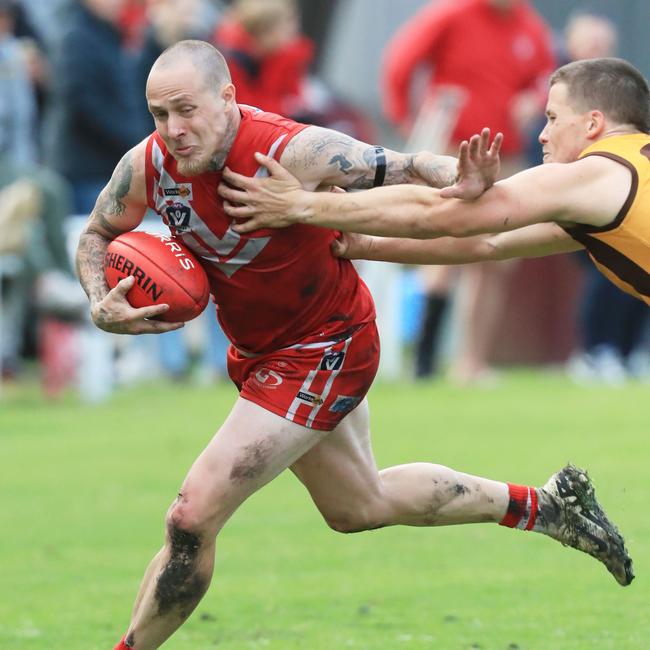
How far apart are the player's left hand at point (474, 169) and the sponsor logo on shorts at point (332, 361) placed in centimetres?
78

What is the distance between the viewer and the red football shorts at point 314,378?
5527 mm

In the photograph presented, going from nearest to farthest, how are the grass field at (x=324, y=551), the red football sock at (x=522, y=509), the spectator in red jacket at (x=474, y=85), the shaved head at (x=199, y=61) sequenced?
1. the shaved head at (x=199, y=61)
2. the red football sock at (x=522, y=509)
3. the grass field at (x=324, y=551)
4. the spectator in red jacket at (x=474, y=85)

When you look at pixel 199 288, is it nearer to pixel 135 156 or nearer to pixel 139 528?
pixel 135 156

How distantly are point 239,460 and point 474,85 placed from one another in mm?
9129

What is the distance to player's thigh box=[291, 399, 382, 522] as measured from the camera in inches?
229

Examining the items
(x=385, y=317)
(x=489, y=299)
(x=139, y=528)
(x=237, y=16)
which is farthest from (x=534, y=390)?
(x=139, y=528)

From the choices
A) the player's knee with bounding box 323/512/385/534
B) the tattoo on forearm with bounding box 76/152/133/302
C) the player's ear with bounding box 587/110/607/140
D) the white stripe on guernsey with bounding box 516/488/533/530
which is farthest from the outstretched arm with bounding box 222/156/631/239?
the white stripe on guernsey with bounding box 516/488/533/530

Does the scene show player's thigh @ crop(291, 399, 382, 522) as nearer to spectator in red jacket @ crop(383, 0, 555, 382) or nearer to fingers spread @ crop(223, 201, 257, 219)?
fingers spread @ crop(223, 201, 257, 219)

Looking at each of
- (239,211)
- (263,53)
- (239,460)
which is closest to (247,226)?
(239,211)

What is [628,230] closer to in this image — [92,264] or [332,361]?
[332,361]

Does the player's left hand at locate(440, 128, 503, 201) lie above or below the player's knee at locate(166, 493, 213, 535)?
above

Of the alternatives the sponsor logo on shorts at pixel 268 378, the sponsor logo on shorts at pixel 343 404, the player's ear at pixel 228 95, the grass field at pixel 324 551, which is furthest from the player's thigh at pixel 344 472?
the player's ear at pixel 228 95

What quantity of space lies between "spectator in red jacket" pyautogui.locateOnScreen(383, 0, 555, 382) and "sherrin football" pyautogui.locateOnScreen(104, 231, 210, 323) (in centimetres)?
832

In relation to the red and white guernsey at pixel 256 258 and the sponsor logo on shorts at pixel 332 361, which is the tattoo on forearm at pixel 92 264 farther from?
the sponsor logo on shorts at pixel 332 361
